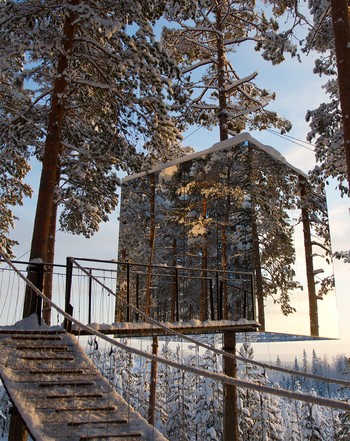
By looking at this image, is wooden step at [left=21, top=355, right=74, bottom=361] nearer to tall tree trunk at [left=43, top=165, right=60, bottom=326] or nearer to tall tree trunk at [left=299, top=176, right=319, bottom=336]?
tall tree trunk at [left=299, top=176, right=319, bottom=336]

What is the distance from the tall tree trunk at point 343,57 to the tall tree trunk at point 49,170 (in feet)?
18.6

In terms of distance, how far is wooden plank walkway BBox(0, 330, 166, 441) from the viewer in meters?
5.04

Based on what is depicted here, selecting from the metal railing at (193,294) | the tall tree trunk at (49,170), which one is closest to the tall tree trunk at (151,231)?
the metal railing at (193,294)

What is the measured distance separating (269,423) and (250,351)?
5.62m

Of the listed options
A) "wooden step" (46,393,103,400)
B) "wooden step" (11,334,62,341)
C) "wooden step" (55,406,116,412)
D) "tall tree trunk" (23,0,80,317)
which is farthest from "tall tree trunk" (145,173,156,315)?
"wooden step" (55,406,116,412)

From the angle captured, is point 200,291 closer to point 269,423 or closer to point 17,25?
point 17,25

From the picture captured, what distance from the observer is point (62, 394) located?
228 inches

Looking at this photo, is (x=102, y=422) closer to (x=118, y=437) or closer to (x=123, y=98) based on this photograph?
(x=118, y=437)

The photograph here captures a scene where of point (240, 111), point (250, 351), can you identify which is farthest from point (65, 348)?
point (250, 351)

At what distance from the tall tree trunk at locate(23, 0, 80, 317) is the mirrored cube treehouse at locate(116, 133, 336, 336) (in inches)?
100

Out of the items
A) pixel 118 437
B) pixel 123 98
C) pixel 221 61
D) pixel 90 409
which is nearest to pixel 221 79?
pixel 221 61

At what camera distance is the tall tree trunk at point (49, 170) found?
31.8ft

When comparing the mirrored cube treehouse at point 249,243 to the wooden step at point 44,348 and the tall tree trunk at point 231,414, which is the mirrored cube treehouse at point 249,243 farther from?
the wooden step at point 44,348

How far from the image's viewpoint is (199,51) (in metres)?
17.0
